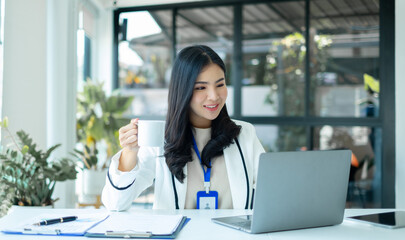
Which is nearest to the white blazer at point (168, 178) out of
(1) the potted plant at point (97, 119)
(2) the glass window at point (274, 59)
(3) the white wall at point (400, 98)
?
(1) the potted plant at point (97, 119)

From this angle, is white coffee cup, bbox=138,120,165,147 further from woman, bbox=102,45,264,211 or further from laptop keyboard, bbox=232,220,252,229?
laptop keyboard, bbox=232,220,252,229

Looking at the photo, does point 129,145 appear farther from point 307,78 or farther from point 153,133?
point 307,78

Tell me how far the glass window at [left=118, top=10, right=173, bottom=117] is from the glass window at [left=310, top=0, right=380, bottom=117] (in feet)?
6.13

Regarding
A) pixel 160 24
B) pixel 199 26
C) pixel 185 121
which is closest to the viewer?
pixel 185 121

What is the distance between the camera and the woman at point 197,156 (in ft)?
6.07

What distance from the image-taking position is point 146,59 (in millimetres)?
5449

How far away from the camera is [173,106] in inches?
76.7

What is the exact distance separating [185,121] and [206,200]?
383 millimetres

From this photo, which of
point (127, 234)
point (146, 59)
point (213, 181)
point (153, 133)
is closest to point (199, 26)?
point (146, 59)

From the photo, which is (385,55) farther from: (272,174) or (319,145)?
(272,174)

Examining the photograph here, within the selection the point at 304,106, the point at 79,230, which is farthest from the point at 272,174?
the point at 304,106

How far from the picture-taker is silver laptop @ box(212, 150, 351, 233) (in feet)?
3.96

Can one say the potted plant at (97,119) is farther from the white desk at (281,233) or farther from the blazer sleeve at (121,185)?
the white desk at (281,233)

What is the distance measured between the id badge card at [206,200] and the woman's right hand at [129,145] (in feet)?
1.14
